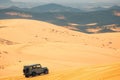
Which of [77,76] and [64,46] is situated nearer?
[77,76]

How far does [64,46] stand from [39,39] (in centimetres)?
1557

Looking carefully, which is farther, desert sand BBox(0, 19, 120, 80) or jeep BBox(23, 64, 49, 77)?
jeep BBox(23, 64, 49, 77)

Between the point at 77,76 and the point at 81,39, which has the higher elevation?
the point at 77,76

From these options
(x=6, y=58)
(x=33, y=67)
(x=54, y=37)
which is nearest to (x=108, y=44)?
(x=54, y=37)

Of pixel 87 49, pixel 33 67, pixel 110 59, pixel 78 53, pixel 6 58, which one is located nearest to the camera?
pixel 33 67

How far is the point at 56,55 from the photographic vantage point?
159 feet

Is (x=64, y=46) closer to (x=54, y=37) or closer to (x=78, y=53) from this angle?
(x=78, y=53)

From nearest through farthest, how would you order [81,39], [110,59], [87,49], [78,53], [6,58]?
[6,58]
[110,59]
[78,53]
[87,49]
[81,39]

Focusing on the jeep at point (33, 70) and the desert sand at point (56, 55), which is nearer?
the desert sand at point (56, 55)

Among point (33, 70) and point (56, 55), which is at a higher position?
point (33, 70)

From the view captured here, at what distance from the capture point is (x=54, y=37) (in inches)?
2963

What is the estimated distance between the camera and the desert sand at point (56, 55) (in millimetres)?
21812

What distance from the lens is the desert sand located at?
21.8 m

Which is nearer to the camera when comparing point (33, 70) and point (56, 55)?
point (33, 70)
